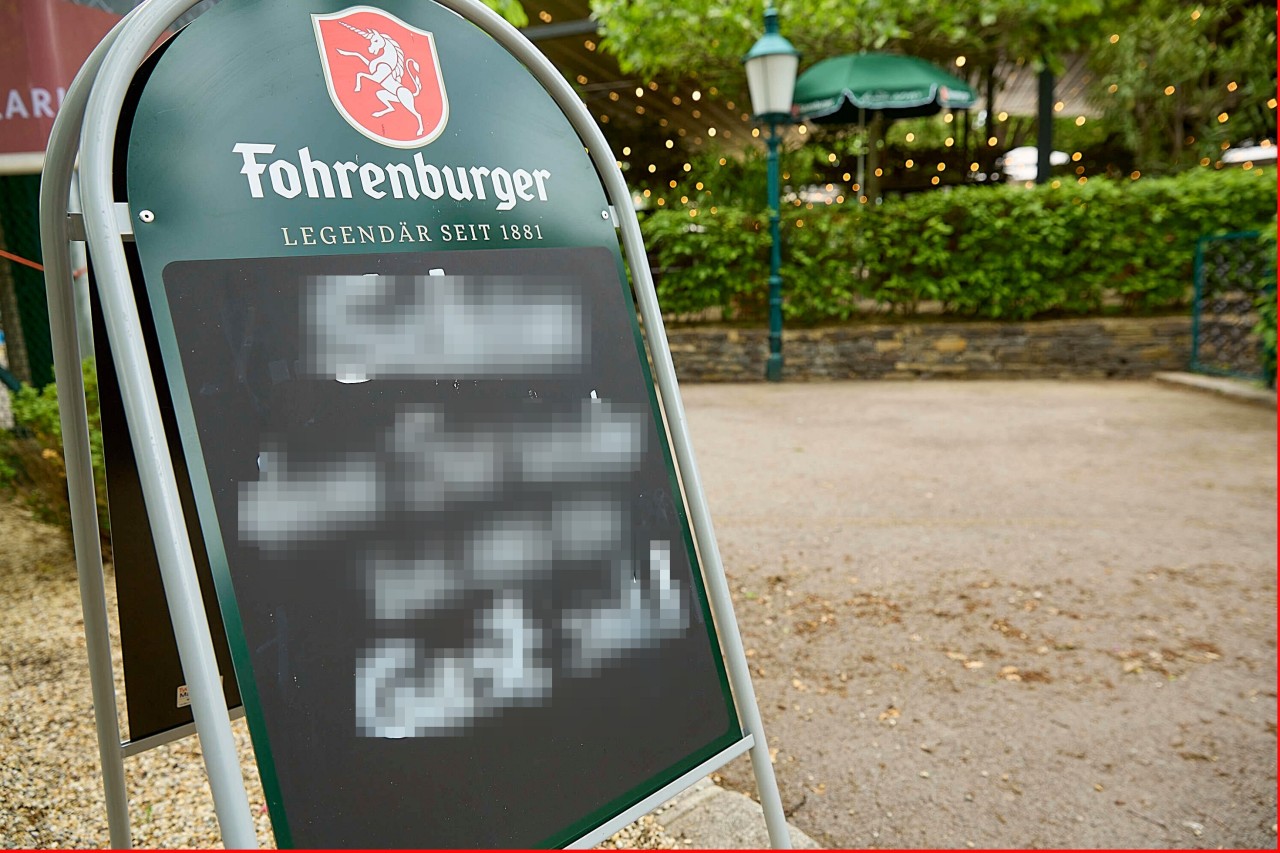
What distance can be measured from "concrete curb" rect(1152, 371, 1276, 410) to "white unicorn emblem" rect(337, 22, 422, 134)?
7.92m

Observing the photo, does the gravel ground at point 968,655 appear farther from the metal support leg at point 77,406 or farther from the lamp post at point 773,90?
the lamp post at point 773,90

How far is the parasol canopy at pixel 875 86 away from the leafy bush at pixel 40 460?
7976 mm

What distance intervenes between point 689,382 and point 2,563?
687cm

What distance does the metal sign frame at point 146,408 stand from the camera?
92 centimetres

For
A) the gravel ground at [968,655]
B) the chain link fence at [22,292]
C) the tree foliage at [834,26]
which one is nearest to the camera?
the gravel ground at [968,655]

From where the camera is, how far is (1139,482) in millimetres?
5270

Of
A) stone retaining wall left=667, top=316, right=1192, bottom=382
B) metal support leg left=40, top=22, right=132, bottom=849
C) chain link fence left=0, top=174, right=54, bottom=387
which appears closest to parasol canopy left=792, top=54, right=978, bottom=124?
stone retaining wall left=667, top=316, right=1192, bottom=382

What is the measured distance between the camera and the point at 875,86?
9.21m

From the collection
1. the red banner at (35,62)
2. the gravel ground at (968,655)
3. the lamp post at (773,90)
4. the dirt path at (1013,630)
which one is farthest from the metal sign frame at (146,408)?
the lamp post at (773,90)

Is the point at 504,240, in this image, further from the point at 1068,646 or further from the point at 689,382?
the point at 689,382

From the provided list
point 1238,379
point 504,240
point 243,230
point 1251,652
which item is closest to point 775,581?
point 1251,652

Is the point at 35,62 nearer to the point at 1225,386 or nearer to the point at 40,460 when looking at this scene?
the point at 40,460

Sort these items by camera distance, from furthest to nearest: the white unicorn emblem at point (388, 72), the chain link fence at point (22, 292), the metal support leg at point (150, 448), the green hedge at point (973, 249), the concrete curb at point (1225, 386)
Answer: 1. the green hedge at point (973, 249)
2. the concrete curb at point (1225, 386)
3. the chain link fence at point (22, 292)
4. the white unicorn emblem at point (388, 72)
5. the metal support leg at point (150, 448)

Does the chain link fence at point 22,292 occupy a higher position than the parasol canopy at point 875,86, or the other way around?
the parasol canopy at point 875,86
